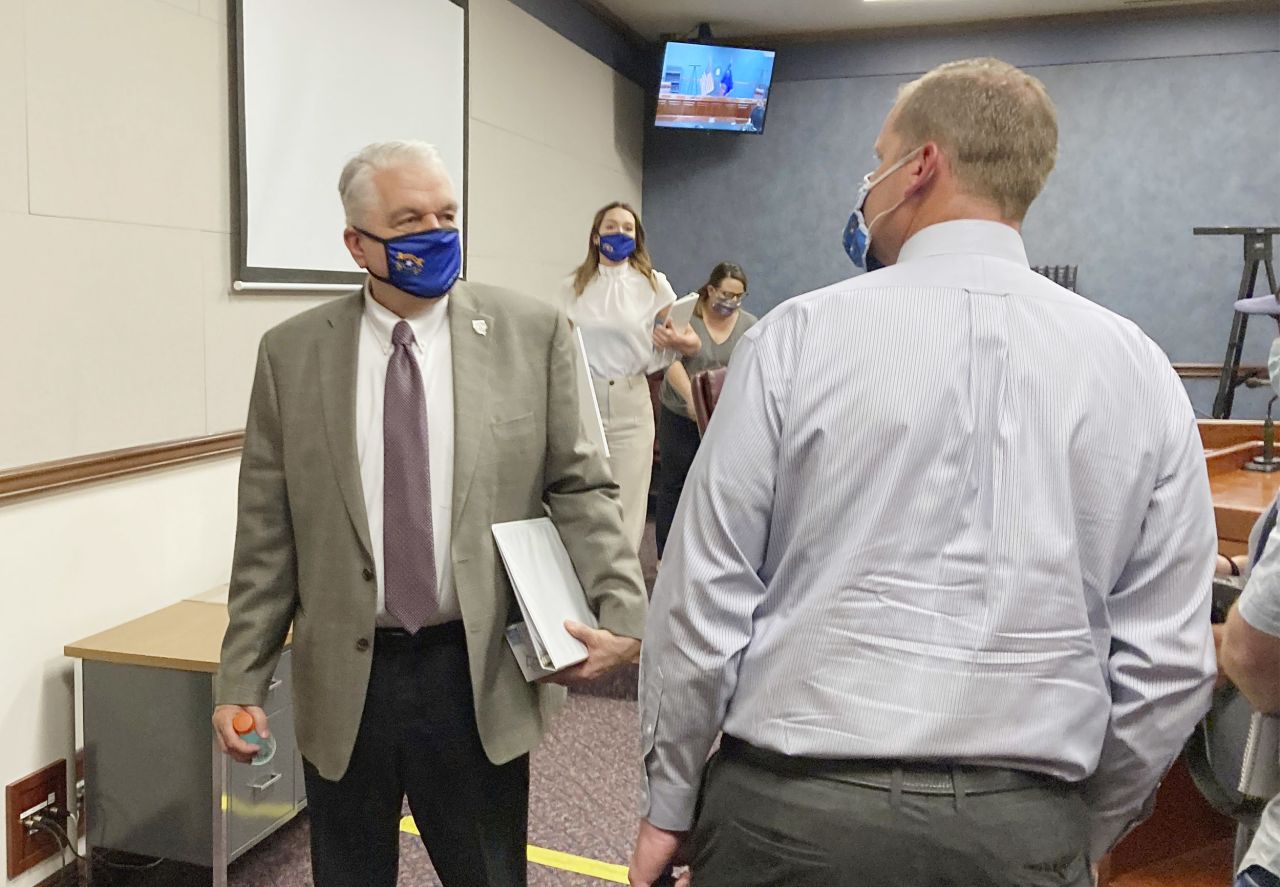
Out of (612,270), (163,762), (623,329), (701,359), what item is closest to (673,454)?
(701,359)

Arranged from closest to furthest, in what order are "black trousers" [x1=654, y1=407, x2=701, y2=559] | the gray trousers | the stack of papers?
the gray trousers, the stack of papers, "black trousers" [x1=654, y1=407, x2=701, y2=559]

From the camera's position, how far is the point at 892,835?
94 centimetres

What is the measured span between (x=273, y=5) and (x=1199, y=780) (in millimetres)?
2835

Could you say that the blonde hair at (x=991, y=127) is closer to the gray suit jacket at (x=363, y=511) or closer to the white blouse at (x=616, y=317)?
the gray suit jacket at (x=363, y=511)

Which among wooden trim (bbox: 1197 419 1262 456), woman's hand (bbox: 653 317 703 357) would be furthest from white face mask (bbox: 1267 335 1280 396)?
woman's hand (bbox: 653 317 703 357)

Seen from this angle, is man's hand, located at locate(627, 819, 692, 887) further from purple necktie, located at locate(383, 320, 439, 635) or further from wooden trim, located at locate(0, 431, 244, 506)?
wooden trim, located at locate(0, 431, 244, 506)

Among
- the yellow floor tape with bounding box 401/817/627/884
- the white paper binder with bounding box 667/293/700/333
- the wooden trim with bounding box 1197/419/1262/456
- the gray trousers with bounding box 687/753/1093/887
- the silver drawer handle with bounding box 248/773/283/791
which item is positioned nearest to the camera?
the gray trousers with bounding box 687/753/1093/887

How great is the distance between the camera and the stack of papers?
4.66 feet

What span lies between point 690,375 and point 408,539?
8.82 feet

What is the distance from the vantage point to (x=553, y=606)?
1463mm

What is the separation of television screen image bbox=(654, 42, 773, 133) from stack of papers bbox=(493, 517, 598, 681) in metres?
5.30

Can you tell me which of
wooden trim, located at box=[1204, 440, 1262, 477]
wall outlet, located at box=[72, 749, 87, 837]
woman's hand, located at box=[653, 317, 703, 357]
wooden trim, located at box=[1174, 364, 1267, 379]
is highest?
woman's hand, located at box=[653, 317, 703, 357]

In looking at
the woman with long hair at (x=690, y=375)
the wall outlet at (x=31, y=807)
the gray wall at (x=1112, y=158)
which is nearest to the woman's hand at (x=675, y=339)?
the woman with long hair at (x=690, y=375)

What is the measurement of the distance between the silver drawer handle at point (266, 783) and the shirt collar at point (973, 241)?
6.10 feet
